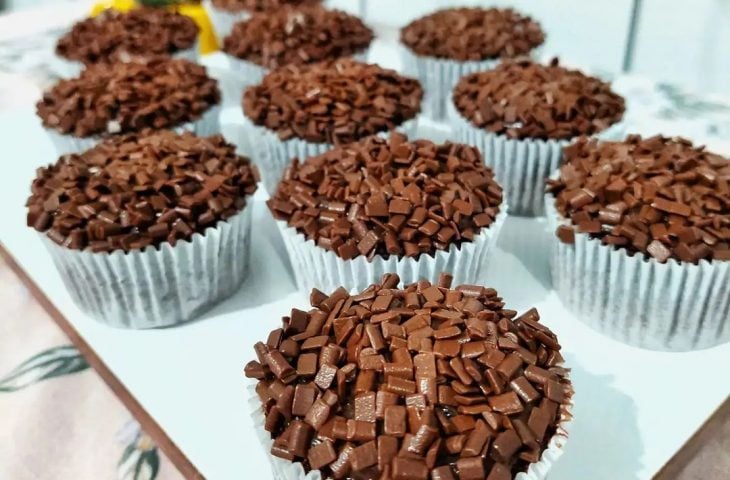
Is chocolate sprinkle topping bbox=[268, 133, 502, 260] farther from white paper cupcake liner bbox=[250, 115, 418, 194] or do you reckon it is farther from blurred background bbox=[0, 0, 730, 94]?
blurred background bbox=[0, 0, 730, 94]

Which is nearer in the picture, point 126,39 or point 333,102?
point 333,102

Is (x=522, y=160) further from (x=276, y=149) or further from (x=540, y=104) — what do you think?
(x=276, y=149)

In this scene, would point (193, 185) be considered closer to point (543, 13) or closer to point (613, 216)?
point (613, 216)

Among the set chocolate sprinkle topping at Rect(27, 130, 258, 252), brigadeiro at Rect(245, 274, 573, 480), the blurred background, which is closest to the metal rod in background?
the blurred background

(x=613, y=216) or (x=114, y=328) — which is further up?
(x=613, y=216)

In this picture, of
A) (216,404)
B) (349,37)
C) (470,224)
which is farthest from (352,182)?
(349,37)

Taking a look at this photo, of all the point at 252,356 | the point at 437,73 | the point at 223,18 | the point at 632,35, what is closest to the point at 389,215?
the point at 252,356
